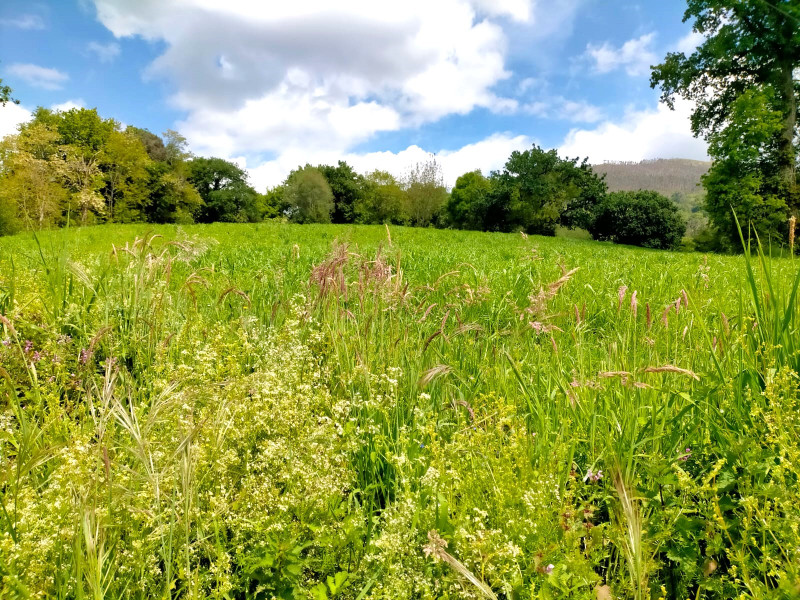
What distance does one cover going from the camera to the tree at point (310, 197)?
260 ft

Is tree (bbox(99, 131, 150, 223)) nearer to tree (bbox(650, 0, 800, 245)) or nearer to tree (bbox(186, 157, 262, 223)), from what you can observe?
tree (bbox(186, 157, 262, 223))

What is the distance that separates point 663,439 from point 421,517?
139 cm

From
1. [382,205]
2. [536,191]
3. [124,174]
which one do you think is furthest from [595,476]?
[382,205]

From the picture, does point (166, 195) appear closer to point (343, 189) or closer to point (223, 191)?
point (223, 191)

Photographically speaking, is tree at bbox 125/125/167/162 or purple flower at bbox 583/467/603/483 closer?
purple flower at bbox 583/467/603/483

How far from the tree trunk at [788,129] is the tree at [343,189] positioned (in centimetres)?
6360

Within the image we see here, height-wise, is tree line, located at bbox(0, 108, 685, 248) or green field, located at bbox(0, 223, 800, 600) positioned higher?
tree line, located at bbox(0, 108, 685, 248)

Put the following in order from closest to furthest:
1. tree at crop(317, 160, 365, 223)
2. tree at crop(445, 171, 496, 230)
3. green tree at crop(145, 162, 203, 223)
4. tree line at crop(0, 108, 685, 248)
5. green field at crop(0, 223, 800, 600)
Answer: green field at crop(0, 223, 800, 600), tree line at crop(0, 108, 685, 248), tree at crop(445, 171, 496, 230), green tree at crop(145, 162, 203, 223), tree at crop(317, 160, 365, 223)

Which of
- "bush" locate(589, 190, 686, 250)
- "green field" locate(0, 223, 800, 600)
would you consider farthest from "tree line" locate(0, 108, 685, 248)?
"green field" locate(0, 223, 800, 600)

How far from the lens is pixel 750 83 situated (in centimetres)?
3331

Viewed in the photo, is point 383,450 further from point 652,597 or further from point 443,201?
point 443,201

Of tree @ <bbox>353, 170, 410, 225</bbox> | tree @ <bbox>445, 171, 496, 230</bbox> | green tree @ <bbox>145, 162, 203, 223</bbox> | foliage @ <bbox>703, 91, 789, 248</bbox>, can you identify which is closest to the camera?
foliage @ <bbox>703, 91, 789, 248</bbox>

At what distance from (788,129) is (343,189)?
66.5 meters

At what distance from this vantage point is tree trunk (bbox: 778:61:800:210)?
31.4 metres
